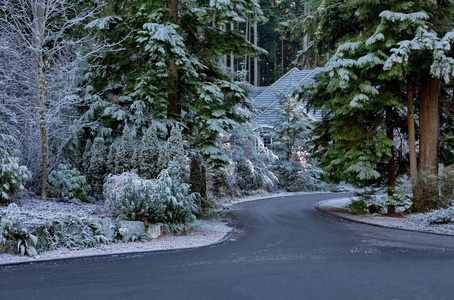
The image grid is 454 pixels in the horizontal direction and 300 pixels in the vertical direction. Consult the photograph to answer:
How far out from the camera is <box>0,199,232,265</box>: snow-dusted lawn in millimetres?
7355

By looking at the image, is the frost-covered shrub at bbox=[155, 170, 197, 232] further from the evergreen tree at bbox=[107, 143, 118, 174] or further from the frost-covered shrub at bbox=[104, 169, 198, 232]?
the evergreen tree at bbox=[107, 143, 118, 174]

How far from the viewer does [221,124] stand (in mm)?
12242

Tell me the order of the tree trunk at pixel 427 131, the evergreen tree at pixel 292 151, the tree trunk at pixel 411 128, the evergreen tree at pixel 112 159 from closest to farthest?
1. the evergreen tree at pixel 112 159
2. the tree trunk at pixel 427 131
3. the tree trunk at pixel 411 128
4. the evergreen tree at pixel 292 151

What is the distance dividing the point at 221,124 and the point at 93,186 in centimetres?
441

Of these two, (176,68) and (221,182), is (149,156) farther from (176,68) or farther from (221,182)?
(221,182)

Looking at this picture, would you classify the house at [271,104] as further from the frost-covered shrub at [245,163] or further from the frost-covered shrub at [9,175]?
the frost-covered shrub at [9,175]

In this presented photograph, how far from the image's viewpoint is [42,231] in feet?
25.1

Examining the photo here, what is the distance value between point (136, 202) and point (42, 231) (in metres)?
2.04

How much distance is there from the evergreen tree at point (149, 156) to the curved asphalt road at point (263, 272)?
3305mm

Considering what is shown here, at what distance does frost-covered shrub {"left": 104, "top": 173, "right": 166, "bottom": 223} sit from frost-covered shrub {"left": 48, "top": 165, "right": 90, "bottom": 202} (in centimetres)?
224

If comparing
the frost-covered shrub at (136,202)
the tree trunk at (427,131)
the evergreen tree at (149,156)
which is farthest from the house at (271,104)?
the frost-covered shrub at (136,202)

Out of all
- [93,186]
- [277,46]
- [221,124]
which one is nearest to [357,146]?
[221,124]

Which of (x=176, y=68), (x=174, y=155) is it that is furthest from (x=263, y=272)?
(x=176, y=68)

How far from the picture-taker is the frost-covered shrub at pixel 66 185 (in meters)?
11.0
